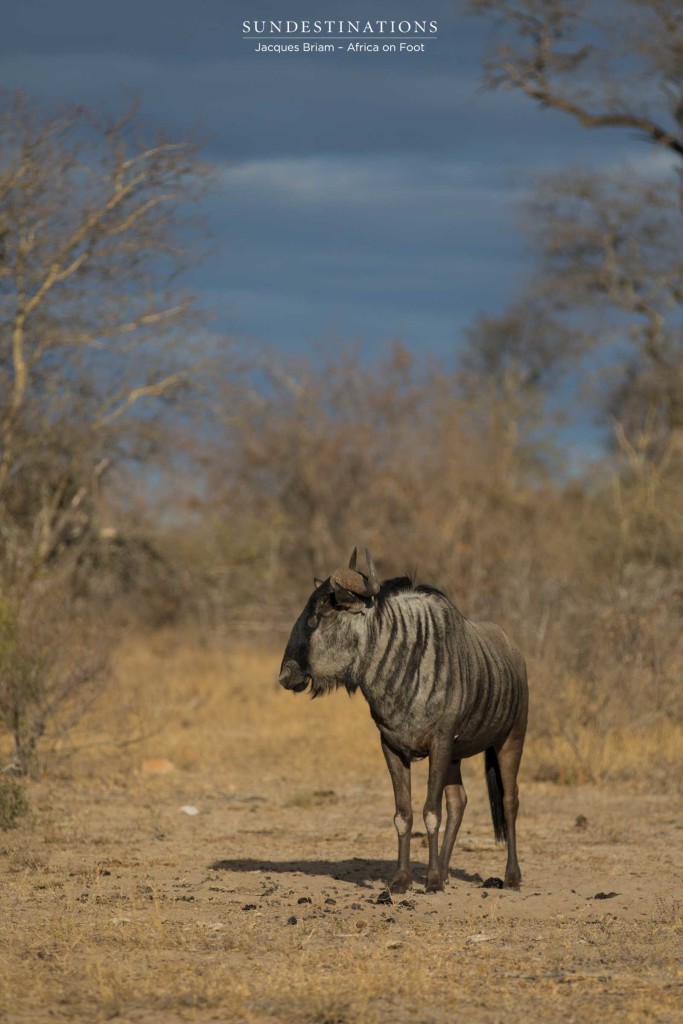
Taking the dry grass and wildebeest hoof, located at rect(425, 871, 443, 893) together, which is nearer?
the dry grass

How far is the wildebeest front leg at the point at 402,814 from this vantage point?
27.0 feet

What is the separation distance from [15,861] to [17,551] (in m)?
6.35

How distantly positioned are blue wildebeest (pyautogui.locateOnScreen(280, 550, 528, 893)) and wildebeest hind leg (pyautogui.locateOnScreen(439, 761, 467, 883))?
0.01 metres

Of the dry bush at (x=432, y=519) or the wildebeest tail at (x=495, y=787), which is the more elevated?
the dry bush at (x=432, y=519)

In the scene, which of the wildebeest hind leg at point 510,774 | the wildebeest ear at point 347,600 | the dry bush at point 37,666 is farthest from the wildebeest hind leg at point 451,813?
the dry bush at point 37,666

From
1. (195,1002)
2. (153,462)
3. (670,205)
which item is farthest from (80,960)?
(670,205)

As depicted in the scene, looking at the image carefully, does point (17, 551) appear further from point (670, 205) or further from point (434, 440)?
point (670, 205)

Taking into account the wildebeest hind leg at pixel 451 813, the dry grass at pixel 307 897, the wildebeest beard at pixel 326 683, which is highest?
the wildebeest beard at pixel 326 683

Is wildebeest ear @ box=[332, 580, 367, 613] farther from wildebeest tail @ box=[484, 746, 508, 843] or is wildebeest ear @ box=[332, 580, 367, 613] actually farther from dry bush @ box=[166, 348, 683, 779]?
dry bush @ box=[166, 348, 683, 779]

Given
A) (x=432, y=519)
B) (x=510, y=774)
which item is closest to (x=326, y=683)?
(x=510, y=774)

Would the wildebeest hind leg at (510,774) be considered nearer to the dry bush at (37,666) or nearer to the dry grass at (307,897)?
the dry grass at (307,897)

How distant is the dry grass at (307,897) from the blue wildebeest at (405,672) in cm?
77

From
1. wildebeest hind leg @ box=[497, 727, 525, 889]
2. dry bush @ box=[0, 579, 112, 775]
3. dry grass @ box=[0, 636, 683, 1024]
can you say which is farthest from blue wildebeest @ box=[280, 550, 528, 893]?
dry bush @ box=[0, 579, 112, 775]

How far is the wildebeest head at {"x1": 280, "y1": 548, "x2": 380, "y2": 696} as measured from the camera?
7.99 meters
